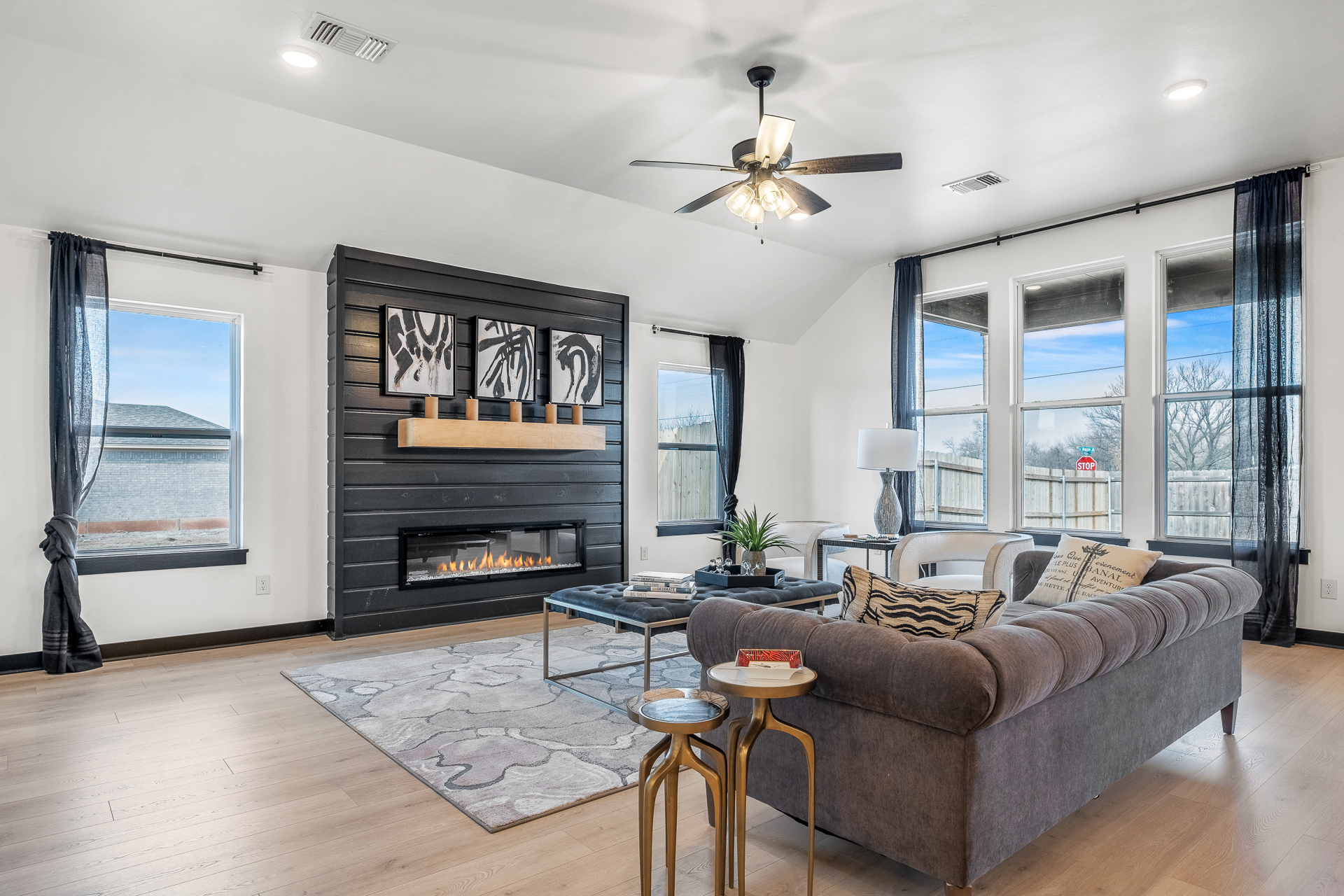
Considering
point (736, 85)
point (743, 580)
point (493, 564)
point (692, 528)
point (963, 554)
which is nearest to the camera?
point (736, 85)

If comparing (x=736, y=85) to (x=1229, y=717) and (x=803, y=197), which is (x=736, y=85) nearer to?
(x=803, y=197)

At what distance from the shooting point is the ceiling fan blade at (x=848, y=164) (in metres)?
3.42

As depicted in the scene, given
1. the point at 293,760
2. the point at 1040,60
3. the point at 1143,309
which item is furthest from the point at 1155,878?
the point at 1143,309

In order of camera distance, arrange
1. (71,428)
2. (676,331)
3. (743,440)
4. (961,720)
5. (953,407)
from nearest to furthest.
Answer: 1. (961,720)
2. (71,428)
3. (953,407)
4. (676,331)
5. (743,440)

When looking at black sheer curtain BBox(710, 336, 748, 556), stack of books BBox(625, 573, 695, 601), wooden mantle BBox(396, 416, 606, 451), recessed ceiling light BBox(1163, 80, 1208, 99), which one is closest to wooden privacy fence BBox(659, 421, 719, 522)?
black sheer curtain BBox(710, 336, 748, 556)

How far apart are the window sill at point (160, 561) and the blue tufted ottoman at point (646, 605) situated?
223 cm

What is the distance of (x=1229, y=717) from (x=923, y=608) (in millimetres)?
1945

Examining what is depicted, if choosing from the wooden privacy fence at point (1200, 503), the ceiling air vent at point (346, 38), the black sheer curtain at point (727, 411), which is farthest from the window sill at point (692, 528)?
the ceiling air vent at point (346, 38)

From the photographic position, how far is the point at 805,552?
593 cm

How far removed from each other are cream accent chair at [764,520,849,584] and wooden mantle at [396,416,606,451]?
64.3 inches

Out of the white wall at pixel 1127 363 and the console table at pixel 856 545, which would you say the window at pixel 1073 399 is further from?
the console table at pixel 856 545

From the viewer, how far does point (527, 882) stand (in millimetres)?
2078

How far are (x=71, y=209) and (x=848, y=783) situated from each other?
4.92m

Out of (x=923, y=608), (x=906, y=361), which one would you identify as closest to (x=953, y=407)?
(x=906, y=361)
